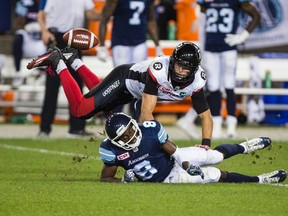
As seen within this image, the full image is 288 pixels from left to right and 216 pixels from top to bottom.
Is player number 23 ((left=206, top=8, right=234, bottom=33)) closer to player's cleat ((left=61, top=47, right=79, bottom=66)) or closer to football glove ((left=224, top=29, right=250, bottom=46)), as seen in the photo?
football glove ((left=224, top=29, right=250, bottom=46))

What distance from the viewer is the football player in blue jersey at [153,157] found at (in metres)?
8.43

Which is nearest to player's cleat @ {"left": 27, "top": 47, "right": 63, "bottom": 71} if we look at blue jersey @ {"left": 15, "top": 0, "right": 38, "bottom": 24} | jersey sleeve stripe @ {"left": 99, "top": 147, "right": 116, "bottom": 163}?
jersey sleeve stripe @ {"left": 99, "top": 147, "right": 116, "bottom": 163}

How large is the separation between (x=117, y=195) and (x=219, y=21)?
6.13 m

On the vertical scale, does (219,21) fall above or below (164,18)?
above

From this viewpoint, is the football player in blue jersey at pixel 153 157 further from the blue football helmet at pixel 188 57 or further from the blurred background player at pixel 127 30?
the blurred background player at pixel 127 30

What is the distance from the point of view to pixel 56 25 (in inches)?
535

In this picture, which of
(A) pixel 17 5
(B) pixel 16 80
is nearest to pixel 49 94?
(B) pixel 16 80

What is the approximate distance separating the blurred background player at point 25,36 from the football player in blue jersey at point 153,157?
7567 millimetres

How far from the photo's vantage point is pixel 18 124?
53.9ft

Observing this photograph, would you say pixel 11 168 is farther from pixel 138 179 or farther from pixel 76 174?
pixel 138 179

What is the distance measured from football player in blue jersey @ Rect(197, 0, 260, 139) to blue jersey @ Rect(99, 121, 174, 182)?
502cm

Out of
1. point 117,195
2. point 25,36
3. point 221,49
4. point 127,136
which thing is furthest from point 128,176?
point 25,36

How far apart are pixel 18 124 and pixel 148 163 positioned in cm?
805

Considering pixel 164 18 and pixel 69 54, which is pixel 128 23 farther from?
pixel 164 18
